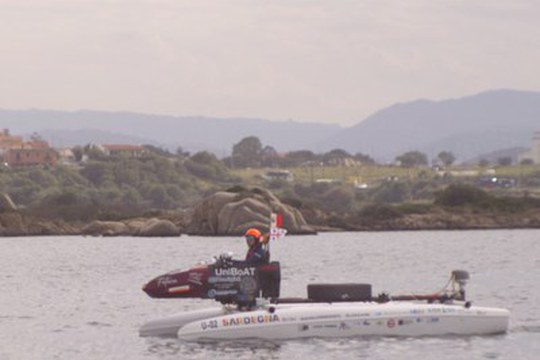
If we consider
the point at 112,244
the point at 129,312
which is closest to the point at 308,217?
the point at 112,244

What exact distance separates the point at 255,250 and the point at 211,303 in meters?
12.2

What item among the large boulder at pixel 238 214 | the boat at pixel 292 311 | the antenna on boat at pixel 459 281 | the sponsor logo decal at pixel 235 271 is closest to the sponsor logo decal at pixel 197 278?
the boat at pixel 292 311

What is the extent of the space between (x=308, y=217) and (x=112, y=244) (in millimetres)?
32111

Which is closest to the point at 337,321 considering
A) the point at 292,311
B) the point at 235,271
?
the point at 292,311

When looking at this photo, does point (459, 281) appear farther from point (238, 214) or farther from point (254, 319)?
point (238, 214)

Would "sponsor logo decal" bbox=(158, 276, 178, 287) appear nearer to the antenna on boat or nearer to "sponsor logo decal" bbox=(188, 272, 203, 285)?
"sponsor logo decal" bbox=(188, 272, 203, 285)

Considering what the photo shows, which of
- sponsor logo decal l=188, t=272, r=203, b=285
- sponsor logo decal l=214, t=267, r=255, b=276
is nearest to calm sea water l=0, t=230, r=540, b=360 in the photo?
sponsor logo decal l=188, t=272, r=203, b=285

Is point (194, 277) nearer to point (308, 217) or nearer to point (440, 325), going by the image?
point (440, 325)

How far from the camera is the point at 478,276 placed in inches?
2682

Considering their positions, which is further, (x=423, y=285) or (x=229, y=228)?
(x=229, y=228)

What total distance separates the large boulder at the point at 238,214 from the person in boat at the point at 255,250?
235ft

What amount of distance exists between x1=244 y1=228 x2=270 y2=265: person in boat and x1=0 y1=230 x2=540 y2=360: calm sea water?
217 cm

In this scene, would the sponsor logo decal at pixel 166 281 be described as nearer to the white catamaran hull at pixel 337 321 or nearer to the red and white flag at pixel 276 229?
the white catamaran hull at pixel 337 321

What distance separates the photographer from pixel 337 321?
40.2 metres
